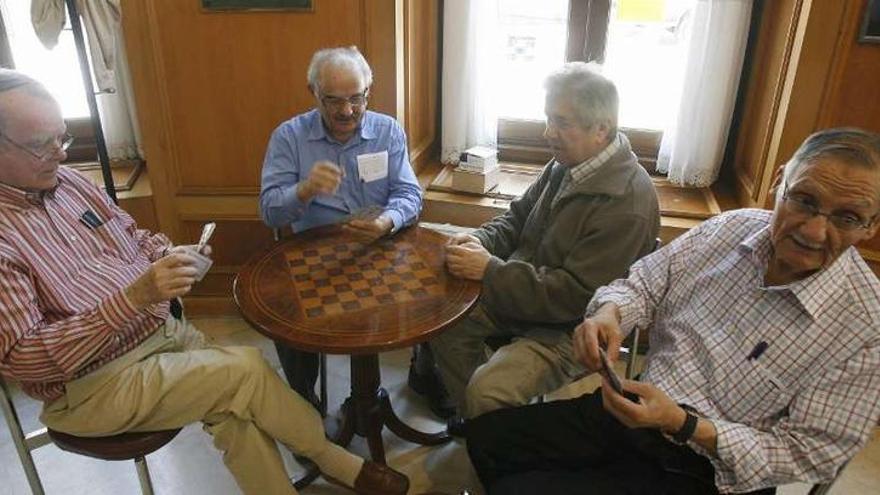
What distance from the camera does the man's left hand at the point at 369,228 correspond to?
195 centimetres

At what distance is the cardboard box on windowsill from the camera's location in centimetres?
276

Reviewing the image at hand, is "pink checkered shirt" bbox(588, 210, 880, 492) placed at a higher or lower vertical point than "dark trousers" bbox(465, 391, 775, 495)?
higher

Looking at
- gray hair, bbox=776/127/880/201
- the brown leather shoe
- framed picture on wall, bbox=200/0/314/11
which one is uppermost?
framed picture on wall, bbox=200/0/314/11

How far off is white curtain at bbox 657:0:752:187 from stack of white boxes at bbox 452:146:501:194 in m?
0.79

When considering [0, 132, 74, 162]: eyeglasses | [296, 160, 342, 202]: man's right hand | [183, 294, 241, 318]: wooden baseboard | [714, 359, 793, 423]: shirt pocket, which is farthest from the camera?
[183, 294, 241, 318]: wooden baseboard

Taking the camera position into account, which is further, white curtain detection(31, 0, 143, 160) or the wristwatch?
white curtain detection(31, 0, 143, 160)

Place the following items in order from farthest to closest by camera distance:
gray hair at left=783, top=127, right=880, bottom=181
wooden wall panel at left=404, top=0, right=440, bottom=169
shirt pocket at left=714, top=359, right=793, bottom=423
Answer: wooden wall panel at left=404, top=0, right=440, bottom=169, shirt pocket at left=714, top=359, right=793, bottom=423, gray hair at left=783, top=127, right=880, bottom=181

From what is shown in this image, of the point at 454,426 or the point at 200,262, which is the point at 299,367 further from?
the point at 200,262

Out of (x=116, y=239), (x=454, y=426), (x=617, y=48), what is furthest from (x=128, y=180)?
(x=617, y=48)

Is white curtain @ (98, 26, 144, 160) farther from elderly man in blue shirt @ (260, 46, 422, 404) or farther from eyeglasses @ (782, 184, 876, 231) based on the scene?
eyeglasses @ (782, 184, 876, 231)

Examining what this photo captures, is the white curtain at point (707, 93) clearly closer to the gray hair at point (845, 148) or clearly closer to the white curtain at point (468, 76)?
the white curtain at point (468, 76)

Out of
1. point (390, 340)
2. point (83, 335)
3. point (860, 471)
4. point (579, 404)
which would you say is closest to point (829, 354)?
point (579, 404)

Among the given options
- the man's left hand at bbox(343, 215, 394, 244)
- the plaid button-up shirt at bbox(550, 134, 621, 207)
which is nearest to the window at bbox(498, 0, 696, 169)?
the plaid button-up shirt at bbox(550, 134, 621, 207)

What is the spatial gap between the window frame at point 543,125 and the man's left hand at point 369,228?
1071 millimetres
